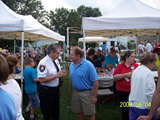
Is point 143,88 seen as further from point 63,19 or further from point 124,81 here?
point 63,19

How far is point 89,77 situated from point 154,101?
1370mm

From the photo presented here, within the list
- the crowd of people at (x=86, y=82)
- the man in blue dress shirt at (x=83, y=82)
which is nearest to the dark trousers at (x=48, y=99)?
the crowd of people at (x=86, y=82)

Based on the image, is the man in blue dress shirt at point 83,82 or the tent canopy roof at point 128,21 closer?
the man in blue dress shirt at point 83,82

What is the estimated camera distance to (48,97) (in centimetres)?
294

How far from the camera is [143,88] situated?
216 cm

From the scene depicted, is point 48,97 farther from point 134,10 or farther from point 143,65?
point 134,10

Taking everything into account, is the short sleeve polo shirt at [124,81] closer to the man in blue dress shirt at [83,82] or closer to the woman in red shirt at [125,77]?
the woman in red shirt at [125,77]

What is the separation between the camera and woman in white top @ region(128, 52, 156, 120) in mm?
2129

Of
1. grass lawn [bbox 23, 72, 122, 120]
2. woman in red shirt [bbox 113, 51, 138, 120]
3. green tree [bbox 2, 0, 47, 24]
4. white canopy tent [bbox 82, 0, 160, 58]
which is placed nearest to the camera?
woman in red shirt [bbox 113, 51, 138, 120]

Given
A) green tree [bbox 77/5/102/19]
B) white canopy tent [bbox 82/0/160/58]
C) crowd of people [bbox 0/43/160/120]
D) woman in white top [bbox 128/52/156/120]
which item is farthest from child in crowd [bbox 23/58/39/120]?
green tree [bbox 77/5/102/19]

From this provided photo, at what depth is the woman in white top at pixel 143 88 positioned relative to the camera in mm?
2129

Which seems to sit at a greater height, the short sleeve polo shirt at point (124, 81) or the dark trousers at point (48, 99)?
the short sleeve polo shirt at point (124, 81)

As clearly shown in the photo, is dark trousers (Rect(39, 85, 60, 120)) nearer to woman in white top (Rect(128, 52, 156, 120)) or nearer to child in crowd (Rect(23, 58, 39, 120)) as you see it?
child in crowd (Rect(23, 58, 39, 120))

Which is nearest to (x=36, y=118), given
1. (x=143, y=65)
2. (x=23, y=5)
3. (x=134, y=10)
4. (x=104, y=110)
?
(x=104, y=110)
